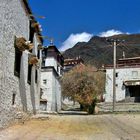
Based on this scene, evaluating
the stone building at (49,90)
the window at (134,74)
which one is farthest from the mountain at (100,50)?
the stone building at (49,90)

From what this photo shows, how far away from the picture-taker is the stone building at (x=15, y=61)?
18094mm

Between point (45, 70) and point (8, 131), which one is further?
point (45, 70)

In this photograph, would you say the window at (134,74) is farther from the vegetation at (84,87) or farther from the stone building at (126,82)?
the vegetation at (84,87)

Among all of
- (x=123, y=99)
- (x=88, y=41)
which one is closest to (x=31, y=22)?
(x=123, y=99)

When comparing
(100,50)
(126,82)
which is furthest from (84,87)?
(100,50)

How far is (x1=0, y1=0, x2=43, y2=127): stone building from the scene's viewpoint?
59.4 ft

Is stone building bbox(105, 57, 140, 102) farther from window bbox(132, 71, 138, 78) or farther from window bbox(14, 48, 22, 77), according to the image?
window bbox(14, 48, 22, 77)

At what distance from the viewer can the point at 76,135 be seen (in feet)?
51.4

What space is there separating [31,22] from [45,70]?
20202mm

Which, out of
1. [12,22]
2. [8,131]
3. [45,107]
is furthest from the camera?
[45,107]

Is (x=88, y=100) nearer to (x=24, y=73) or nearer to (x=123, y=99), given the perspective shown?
(x=24, y=73)

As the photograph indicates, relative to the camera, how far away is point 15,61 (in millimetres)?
21375

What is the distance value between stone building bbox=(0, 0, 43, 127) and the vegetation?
12386 mm

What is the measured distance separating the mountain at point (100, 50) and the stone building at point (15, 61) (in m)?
84.0
